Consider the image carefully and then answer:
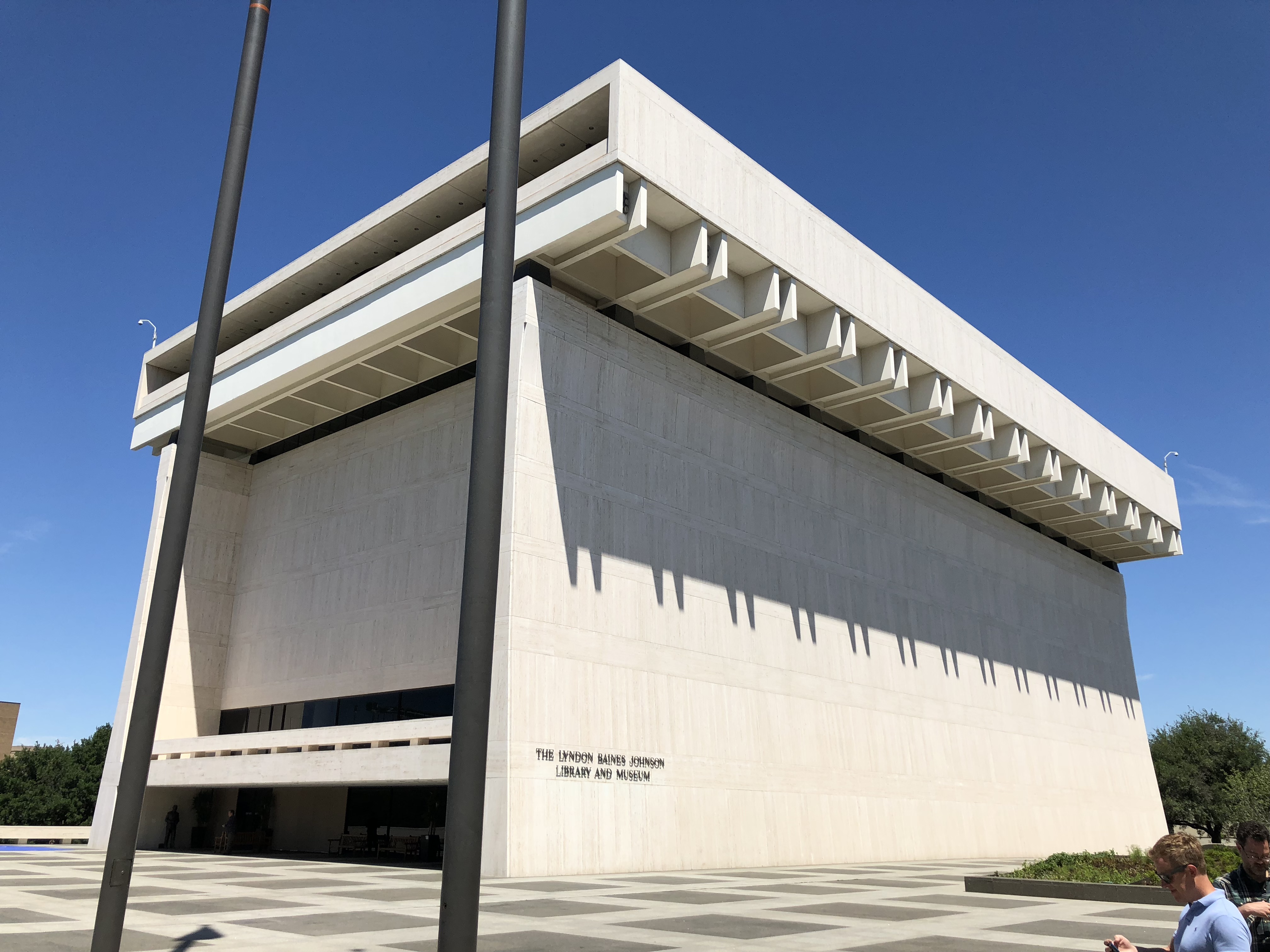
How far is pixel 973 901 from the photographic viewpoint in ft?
50.1

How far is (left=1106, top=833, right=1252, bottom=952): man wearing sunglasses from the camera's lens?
4207mm

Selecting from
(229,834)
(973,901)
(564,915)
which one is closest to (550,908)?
(564,915)

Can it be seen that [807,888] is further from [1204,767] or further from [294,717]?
[1204,767]

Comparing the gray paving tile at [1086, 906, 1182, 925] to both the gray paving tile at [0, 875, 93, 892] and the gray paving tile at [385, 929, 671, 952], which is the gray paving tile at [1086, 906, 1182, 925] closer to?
the gray paving tile at [385, 929, 671, 952]

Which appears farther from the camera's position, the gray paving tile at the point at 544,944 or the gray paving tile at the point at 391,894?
the gray paving tile at the point at 391,894

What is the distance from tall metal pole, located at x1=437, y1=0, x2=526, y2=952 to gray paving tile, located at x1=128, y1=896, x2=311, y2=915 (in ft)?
25.7

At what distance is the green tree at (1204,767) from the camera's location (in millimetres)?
73000

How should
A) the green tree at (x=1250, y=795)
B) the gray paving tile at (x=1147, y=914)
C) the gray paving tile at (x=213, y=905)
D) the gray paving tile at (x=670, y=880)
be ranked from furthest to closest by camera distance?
1. the green tree at (x=1250, y=795)
2. the gray paving tile at (x=670, y=880)
3. the gray paving tile at (x=1147, y=914)
4. the gray paving tile at (x=213, y=905)

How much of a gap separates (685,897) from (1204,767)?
7327 centimetres

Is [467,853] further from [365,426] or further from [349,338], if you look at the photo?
[365,426]

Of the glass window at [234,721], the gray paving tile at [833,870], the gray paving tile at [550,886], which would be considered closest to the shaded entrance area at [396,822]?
the glass window at [234,721]

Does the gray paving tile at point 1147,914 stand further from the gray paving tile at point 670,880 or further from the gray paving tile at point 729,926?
the gray paving tile at point 670,880

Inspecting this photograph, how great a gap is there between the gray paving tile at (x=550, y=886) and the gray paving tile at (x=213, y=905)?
14.2ft

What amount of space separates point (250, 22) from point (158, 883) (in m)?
13.6
